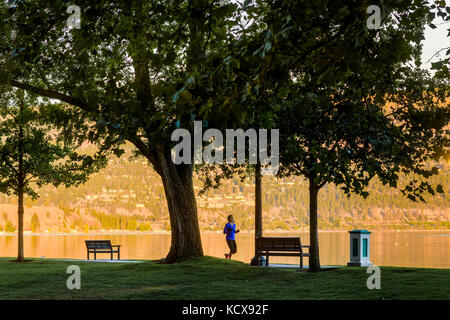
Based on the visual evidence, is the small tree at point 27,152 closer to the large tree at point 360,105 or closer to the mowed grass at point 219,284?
the mowed grass at point 219,284

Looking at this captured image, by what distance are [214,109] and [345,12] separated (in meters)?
1.21

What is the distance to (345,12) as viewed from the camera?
3.79 meters

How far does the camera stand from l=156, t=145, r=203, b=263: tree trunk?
19.4 m

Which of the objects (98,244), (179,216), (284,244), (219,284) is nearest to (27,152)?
(98,244)

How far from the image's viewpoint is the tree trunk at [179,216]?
19.4 meters

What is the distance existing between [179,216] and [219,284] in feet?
22.3

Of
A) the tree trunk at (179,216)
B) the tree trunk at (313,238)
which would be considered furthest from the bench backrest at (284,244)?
the tree trunk at (179,216)

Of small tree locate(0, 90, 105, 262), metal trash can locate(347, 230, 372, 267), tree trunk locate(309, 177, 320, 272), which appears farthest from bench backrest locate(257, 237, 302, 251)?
small tree locate(0, 90, 105, 262)

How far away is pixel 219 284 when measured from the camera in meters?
13.1

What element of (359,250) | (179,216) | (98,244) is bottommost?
(98,244)

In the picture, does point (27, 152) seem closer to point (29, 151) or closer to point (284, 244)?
point (29, 151)

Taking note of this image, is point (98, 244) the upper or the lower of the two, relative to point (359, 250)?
lower
